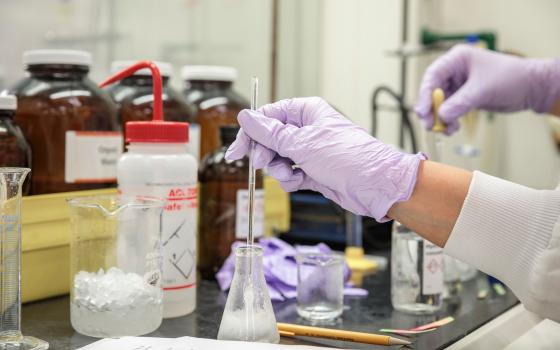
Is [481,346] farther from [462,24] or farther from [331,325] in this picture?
[462,24]

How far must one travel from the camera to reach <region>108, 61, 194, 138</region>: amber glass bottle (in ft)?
4.05

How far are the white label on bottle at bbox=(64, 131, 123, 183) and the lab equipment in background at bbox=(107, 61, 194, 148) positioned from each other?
102mm

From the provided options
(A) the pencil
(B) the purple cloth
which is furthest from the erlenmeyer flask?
(B) the purple cloth

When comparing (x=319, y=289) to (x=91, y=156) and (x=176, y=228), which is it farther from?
(x=91, y=156)

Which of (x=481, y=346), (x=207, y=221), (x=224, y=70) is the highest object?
(x=224, y=70)

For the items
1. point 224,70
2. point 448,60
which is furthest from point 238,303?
point 448,60

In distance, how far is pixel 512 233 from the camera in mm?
835

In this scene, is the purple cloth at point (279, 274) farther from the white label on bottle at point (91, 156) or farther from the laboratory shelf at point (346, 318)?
the white label on bottle at point (91, 156)

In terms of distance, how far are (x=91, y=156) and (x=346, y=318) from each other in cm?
53

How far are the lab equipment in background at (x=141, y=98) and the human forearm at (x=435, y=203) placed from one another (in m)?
0.59

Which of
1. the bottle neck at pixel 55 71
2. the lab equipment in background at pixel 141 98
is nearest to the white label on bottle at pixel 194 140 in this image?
the lab equipment in background at pixel 141 98

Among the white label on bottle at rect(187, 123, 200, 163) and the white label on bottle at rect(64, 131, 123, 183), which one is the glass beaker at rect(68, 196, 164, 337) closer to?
the white label on bottle at rect(64, 131, 123, 183)

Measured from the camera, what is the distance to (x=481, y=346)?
915 mm

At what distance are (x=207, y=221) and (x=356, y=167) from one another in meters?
0.49
